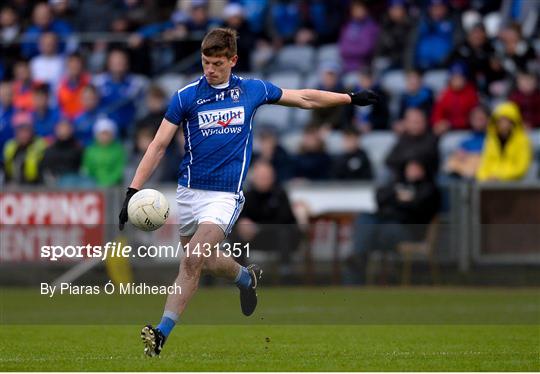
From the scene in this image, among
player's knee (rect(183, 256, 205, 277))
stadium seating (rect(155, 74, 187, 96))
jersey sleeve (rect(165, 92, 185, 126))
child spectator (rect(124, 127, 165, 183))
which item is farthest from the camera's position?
stadium seating (rect(155, 74, 187, 96))

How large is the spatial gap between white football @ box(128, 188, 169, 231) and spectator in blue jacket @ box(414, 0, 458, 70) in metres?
11.8

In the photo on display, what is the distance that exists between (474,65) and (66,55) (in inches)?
309

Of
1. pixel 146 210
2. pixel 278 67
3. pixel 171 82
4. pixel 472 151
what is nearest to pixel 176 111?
pixel 146 210

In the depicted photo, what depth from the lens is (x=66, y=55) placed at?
25.2 meters

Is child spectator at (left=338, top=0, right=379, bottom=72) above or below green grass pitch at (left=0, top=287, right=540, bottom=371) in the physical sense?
above

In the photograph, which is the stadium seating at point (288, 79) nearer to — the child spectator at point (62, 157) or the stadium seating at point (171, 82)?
the stadium seating at point (171, 82)

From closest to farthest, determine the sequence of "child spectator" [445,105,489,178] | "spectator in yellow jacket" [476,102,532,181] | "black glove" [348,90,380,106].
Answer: "black glove" [348,90,380,106], "spectator in yellow jacket" [476,102,532,181], "child spectator" [445,105,489,178]

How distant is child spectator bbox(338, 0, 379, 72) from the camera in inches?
907

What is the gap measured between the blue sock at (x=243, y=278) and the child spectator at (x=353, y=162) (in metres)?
8.26

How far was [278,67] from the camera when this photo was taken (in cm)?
2380

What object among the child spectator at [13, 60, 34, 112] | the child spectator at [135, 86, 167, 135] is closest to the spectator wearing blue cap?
the child spectator at [135, 86, 167, 135]

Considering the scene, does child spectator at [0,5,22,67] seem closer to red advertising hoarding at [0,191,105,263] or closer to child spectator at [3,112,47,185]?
child spectator at [3,112,47,185]

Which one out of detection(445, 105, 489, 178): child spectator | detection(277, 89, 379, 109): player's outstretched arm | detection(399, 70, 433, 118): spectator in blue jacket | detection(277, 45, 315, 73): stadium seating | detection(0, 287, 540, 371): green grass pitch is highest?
detection(277, 45, 315, 73): stadium seating

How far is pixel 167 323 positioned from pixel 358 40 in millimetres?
13291
